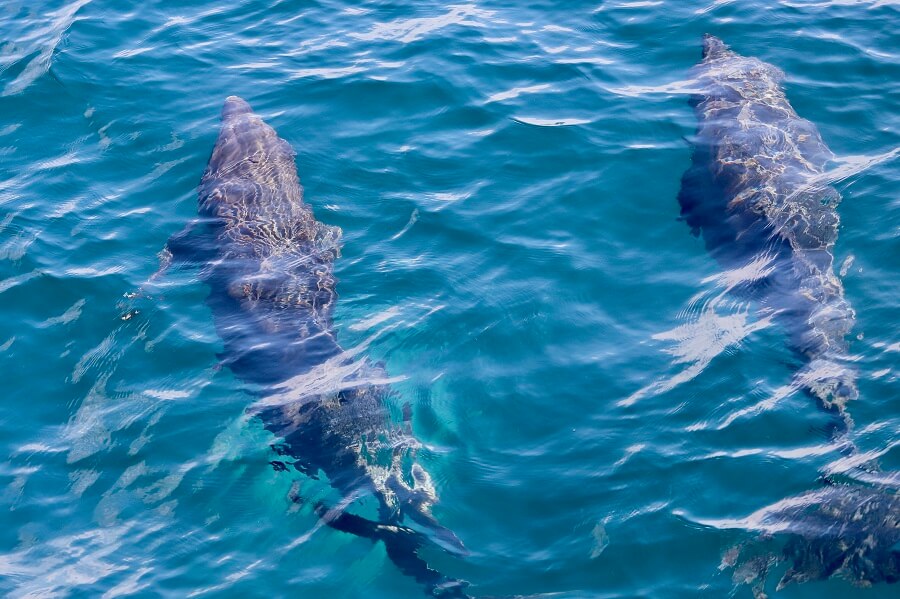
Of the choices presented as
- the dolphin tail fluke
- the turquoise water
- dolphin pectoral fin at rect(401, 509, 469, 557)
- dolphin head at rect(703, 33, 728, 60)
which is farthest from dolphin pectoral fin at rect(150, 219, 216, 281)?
dolphin head at rect(703, 33, 728, 60)

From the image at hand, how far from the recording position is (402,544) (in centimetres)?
801

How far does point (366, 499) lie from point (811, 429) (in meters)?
Result: 4.36

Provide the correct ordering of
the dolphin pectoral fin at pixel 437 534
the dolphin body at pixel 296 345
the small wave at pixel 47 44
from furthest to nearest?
1. the small wave at pixel 47 44
2. the dolphin body at pixel 296 345
3. the dolphin pectoral fin at pixel 437 534

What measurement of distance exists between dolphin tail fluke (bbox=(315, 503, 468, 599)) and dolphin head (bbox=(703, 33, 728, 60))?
982 centimetres

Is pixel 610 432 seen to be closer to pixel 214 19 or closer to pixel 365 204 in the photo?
pixel 365 204

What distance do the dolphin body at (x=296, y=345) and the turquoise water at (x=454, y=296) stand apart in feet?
0.68

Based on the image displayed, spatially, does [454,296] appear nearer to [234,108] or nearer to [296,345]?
[296,345]

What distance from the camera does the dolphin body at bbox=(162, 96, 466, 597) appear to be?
833 centimetres

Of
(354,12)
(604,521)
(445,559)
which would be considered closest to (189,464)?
(445,559)

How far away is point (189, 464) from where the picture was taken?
8.81 metres

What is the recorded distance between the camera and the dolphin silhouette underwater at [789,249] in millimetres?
7191

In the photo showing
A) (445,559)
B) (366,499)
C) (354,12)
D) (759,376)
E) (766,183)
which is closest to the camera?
(445,559)

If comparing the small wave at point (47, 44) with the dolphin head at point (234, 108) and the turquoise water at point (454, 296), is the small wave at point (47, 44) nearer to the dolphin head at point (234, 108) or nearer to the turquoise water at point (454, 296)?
the turquoise water at point (454, 296)

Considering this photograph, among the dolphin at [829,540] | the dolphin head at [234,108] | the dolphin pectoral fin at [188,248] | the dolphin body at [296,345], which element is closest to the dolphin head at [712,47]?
the dolphin body at [296,345]
